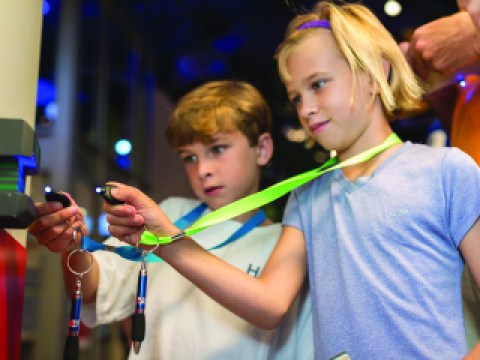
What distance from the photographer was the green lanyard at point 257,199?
3.81 ft

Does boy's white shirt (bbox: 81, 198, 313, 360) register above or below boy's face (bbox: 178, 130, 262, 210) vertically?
below

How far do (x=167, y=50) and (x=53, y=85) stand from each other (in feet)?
9.85

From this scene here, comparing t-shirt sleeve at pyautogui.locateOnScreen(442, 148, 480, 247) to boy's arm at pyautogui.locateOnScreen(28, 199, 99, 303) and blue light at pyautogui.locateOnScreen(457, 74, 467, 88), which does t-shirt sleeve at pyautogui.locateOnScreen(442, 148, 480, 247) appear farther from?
boy's arm at pyautogui.locateOnScreen(28, 199, 99, 303)

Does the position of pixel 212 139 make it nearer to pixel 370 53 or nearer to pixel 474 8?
pixel 370 53

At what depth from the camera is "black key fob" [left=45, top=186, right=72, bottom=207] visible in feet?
3.33

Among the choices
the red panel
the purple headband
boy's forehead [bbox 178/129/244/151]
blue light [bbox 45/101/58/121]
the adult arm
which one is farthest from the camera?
blue light [bbox 45/101/58/121]

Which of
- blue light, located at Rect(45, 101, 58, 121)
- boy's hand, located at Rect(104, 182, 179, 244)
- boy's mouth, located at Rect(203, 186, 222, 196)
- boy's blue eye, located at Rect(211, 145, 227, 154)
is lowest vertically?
boy's hand, located at Rect(104, 182, 179, 244)

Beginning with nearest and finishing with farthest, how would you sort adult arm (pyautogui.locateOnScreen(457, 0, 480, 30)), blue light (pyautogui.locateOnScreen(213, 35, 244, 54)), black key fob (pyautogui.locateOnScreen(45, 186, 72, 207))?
black key fob (pyautogui.locateOnScreen(45, 186, 72, 207))
adult arm (pyautogui.locateOnScreen(457, 0, 480, 30))
blue light (pyautogui.locateOnScreen(213, 35, 244, 54))

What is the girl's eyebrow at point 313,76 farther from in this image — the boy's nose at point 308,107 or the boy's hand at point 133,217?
the boy's hand at point 133,217

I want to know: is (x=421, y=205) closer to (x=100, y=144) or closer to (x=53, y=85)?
(x=53, y=85)

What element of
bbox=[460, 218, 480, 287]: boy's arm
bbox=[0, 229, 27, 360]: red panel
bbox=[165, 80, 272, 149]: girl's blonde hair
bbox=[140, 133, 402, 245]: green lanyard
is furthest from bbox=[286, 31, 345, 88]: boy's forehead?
bbox=[0, 229, 27, 360]: red panel

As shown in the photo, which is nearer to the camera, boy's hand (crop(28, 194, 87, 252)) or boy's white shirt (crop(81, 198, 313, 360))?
boy's hand (crop(28, 194, 87, 252))

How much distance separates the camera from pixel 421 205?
49.4 inches

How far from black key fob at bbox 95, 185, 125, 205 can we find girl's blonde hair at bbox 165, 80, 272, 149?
637 mm
